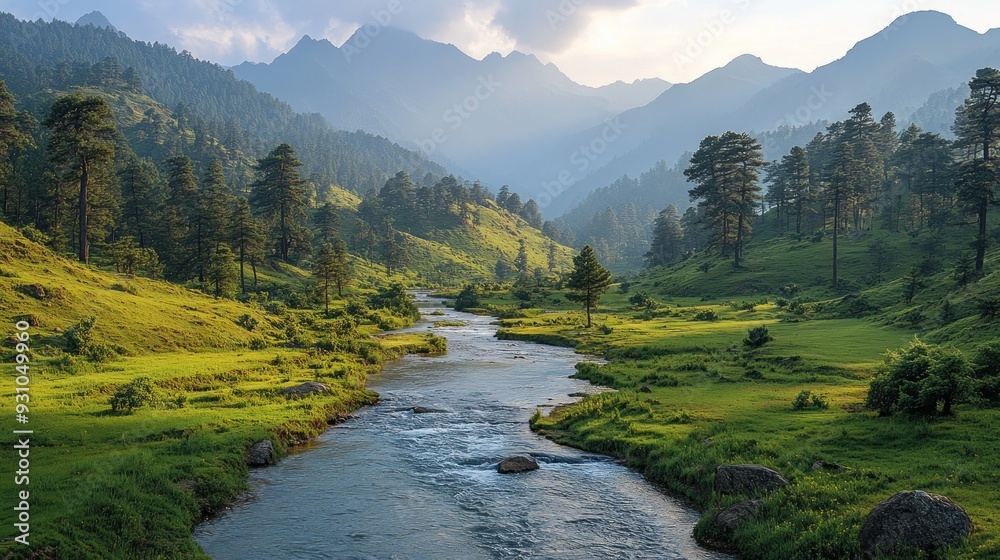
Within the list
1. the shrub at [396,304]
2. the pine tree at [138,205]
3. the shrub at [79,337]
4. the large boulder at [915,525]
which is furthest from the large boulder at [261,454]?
the pine tree at [138,205]

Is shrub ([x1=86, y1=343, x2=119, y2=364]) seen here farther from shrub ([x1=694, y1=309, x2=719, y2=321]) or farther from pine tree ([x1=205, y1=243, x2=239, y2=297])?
shrub ([x1=694, y1=309, x2=719, y2=321])

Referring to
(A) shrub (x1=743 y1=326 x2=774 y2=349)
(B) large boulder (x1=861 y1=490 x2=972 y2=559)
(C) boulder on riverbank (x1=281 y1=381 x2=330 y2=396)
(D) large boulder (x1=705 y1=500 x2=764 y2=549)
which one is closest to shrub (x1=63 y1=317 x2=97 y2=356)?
(C) boulder on riverbank (x1=281 y1=381 x2=330 y2=396)

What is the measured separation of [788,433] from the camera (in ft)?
83.9

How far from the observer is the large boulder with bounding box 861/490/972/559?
14711mm

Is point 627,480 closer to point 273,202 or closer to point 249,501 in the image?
point 249,501

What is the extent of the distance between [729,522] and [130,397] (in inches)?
1207

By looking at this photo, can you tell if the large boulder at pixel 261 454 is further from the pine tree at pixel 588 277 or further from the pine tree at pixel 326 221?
the pine tree at pixel 326 221

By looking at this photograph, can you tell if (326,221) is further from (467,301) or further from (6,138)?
(6,138)

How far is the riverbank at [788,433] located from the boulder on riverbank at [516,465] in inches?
172

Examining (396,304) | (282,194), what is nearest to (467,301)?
(396,304)

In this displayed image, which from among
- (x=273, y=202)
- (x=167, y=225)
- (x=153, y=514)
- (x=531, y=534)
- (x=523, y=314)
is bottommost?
(x=531, y=534)

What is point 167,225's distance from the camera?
9706cm

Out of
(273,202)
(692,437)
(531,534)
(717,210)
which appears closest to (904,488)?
(692,437)

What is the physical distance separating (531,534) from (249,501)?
12087 millimetres
